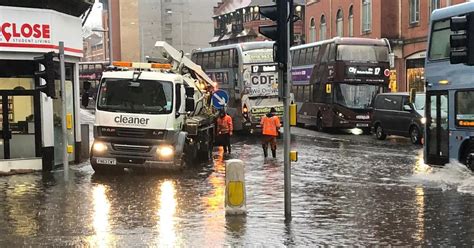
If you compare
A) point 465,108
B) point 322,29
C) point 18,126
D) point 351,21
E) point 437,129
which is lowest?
point 437,129

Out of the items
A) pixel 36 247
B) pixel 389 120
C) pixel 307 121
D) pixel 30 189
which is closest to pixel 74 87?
pixel 30 189

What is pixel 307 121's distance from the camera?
3444 cm

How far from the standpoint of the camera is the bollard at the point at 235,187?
10078 millimetres

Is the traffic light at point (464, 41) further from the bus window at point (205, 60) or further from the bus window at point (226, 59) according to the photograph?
the bus window at point (205, 60)

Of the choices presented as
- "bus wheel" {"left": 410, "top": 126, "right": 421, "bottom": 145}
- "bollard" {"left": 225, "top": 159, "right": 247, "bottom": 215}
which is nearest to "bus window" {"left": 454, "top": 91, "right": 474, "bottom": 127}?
"bollard" {"left": 225, "top": 159, "right": 247, "bottom": 215}

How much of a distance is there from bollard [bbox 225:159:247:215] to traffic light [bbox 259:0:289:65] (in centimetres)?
188

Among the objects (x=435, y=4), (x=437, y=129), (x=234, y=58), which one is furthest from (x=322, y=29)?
(x=437, y=129)

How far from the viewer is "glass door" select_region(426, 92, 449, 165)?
1528 cm

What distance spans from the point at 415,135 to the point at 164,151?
518 inches

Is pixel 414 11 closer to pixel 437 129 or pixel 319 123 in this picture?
pixel 319 123

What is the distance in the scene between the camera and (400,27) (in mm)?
42406

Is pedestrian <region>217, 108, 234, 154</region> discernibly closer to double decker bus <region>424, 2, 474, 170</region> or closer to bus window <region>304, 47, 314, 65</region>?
double decker bus <region>424, 2, 474, 170</region>

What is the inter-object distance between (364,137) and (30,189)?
63.3 ft

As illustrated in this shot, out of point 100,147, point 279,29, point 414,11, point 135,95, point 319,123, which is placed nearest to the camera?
point 279,29
